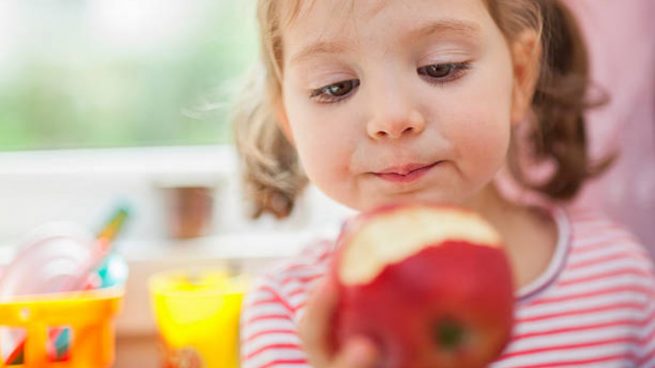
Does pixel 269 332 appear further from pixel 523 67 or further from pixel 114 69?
pixel 114 69

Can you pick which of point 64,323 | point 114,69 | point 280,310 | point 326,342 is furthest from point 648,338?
point 114,69

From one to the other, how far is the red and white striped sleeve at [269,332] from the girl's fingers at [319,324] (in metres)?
0.31

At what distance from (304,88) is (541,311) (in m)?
0.37

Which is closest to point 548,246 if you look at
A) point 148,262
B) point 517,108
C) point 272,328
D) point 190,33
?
point 517,108

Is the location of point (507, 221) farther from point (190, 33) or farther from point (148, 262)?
point (190, 33)

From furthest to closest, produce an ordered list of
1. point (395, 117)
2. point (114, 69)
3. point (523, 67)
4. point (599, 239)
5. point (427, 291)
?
point (114, 69)
point (599, 239)
point (523, 67)
point (395, 117)
point (427, 291)

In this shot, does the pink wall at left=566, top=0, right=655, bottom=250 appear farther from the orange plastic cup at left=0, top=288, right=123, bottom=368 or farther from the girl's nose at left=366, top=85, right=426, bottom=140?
the orange plastic cup at left=0, top=288, right=123, bottom=368

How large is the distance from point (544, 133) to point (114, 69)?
700mm

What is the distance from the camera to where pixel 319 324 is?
2.19ft

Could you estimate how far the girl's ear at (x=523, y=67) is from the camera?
0.99 metres

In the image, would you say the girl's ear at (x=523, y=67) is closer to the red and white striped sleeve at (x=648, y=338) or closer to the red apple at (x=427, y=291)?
the red and white striped sleeve at (x=648, y=338)

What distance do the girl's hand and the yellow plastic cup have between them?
20.1 inches

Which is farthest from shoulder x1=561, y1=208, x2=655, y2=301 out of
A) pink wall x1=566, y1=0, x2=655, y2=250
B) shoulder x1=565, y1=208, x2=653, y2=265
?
pink wall x1=566, y1=0, x2=655, y2=250

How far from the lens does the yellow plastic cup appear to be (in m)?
1.19
